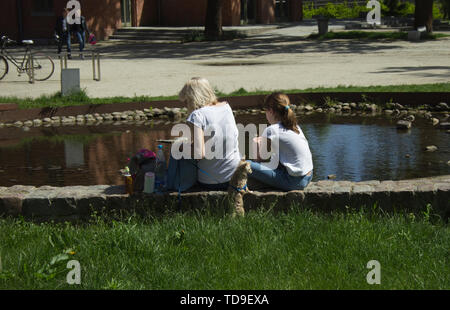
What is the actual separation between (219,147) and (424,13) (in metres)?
28.6

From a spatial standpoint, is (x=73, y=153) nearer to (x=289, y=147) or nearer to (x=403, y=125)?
(x=289, y=147)

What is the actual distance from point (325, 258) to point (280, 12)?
43.3 meters

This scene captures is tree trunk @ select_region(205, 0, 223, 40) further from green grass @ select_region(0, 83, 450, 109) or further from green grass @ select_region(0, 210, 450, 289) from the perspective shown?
green grass @ select_region(0, 210, 450, 289)

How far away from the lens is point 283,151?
6234 millimetres

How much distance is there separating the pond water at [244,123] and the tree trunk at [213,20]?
20270 mm

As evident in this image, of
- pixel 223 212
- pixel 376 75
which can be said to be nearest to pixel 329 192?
pixel 223 212

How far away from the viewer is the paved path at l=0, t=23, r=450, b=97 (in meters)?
16.6

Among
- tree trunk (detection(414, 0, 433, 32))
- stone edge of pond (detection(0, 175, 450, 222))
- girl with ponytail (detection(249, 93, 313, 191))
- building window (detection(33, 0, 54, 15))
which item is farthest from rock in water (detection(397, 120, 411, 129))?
building window (detection(33, 0, 54, 15))

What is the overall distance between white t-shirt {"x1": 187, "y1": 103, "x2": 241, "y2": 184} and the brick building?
3017 cm

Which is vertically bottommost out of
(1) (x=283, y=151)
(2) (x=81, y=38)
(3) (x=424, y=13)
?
(1) (x=283, y=151)

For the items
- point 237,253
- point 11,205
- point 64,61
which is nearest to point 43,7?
point 64,61

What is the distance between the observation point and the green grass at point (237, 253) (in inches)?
172

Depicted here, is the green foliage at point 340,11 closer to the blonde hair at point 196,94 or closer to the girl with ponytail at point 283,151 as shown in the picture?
the girl with ponytail at point 283,151
